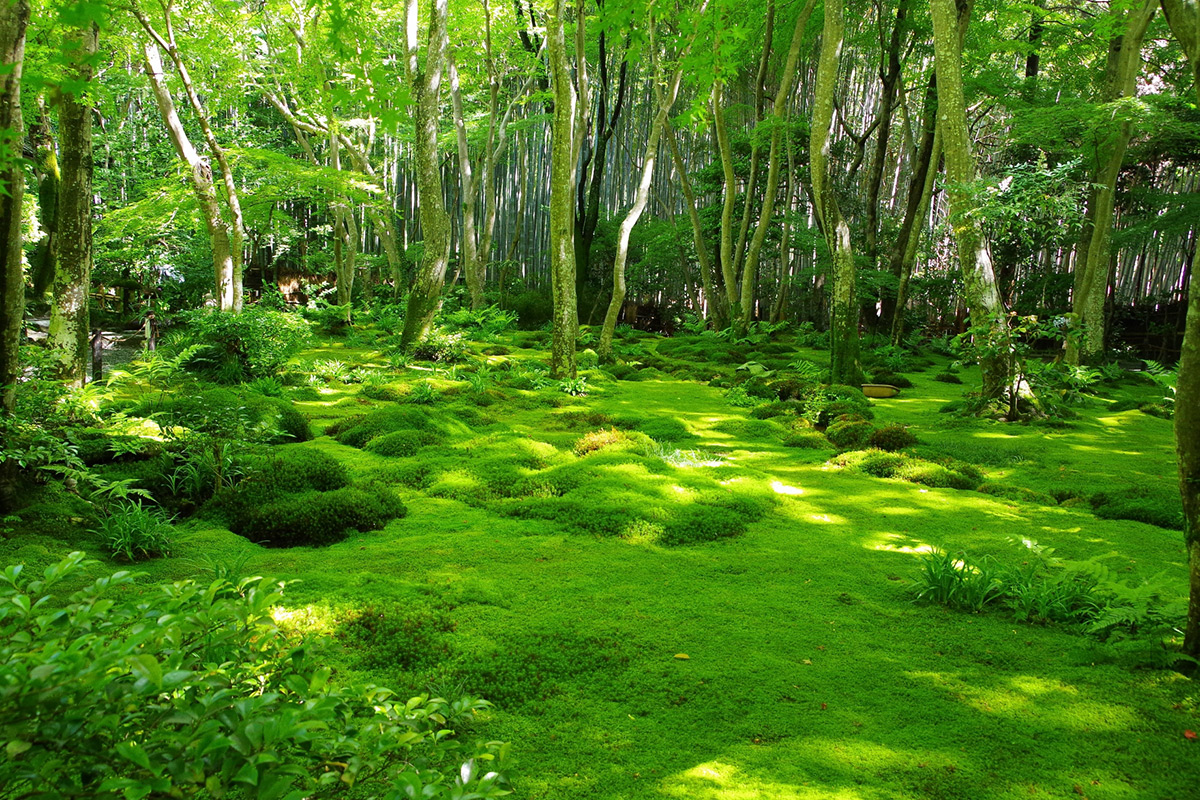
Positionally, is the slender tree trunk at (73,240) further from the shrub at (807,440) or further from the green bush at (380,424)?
the shrub at (807,440)

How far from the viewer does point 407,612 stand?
2.71 metres

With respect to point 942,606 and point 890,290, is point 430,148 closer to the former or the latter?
point 942,606

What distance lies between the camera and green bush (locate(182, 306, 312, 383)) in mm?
7539

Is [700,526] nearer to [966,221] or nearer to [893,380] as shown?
[966,221]

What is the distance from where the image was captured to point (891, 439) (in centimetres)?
600

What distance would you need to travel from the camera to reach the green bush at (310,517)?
3611 mm

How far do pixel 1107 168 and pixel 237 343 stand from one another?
37.5 feet

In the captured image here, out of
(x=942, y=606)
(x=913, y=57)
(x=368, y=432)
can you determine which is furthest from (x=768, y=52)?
(x=942, y=606)

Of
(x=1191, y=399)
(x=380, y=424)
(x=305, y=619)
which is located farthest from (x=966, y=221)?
(x=305, y=619)

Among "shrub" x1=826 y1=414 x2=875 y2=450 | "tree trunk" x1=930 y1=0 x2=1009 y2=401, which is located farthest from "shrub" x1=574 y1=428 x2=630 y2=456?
"tree trunk" x1=930 y1=0 x2=1009 y2=401

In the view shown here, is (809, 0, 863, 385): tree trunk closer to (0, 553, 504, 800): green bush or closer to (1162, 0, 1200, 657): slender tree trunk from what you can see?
(1162, 0, 1200, 657): slender tree trunk

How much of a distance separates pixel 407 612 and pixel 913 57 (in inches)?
612

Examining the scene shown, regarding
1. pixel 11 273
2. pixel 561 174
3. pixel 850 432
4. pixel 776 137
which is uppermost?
pixel 776 137

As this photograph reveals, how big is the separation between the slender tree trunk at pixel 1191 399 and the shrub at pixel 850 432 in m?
3.78
